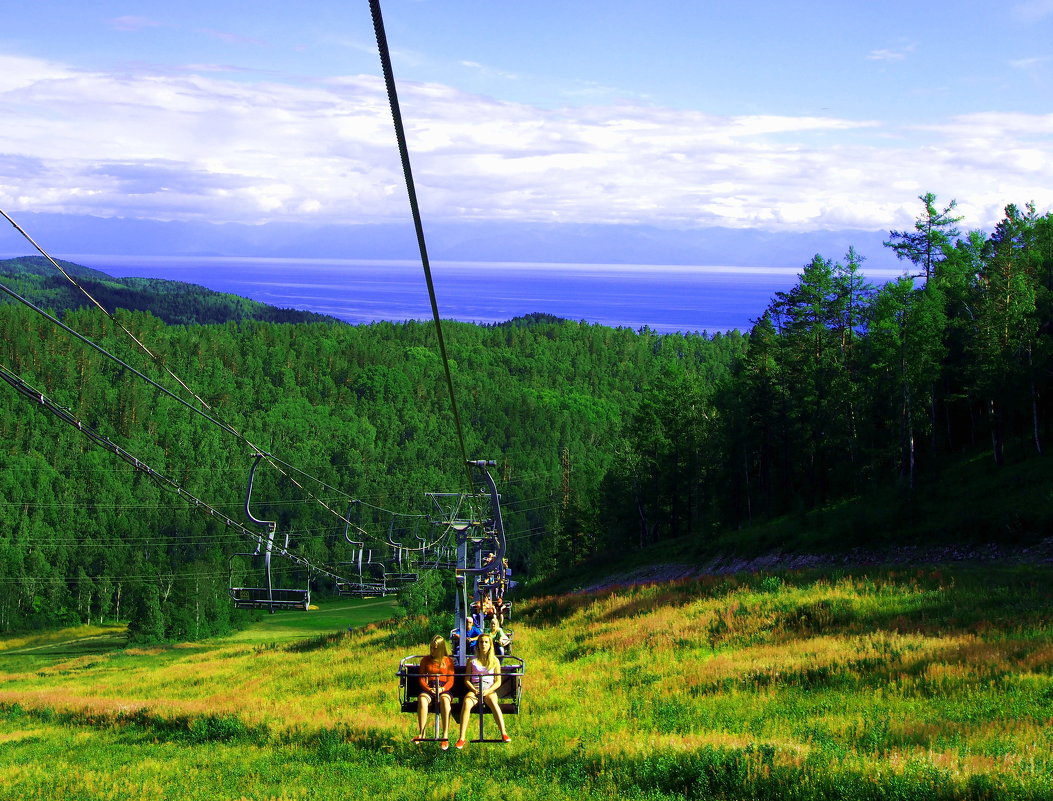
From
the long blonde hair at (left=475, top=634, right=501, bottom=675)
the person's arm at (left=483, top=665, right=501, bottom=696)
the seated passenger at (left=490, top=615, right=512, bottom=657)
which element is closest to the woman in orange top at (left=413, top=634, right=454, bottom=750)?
the long blonde hair at (left=475, top=634, right=501, bottom=675)

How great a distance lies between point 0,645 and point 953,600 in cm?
11499

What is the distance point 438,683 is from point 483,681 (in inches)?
29.7

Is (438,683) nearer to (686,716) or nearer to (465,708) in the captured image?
(465,708)

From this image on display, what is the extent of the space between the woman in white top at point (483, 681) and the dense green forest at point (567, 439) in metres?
14.6

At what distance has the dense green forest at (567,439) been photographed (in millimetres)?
47562

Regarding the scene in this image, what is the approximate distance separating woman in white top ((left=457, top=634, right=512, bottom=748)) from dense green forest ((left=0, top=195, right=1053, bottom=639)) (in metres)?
14.6

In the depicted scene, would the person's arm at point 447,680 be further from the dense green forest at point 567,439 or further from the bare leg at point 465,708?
the dense green forest at point 567,439

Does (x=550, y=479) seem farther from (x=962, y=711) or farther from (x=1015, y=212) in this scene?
(x=962, y=711)

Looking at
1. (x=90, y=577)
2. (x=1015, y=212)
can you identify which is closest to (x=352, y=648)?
(x=1015, y=212)

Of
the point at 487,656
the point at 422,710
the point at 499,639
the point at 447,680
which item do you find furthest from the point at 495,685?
the point at 499,639

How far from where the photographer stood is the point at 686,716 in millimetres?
19328

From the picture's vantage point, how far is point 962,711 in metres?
16.5

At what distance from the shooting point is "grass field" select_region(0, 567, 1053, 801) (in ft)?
47.6

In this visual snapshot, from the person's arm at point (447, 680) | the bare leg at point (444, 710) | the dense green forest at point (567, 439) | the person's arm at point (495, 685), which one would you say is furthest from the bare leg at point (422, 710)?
the dense green forest at point (567, 439)
